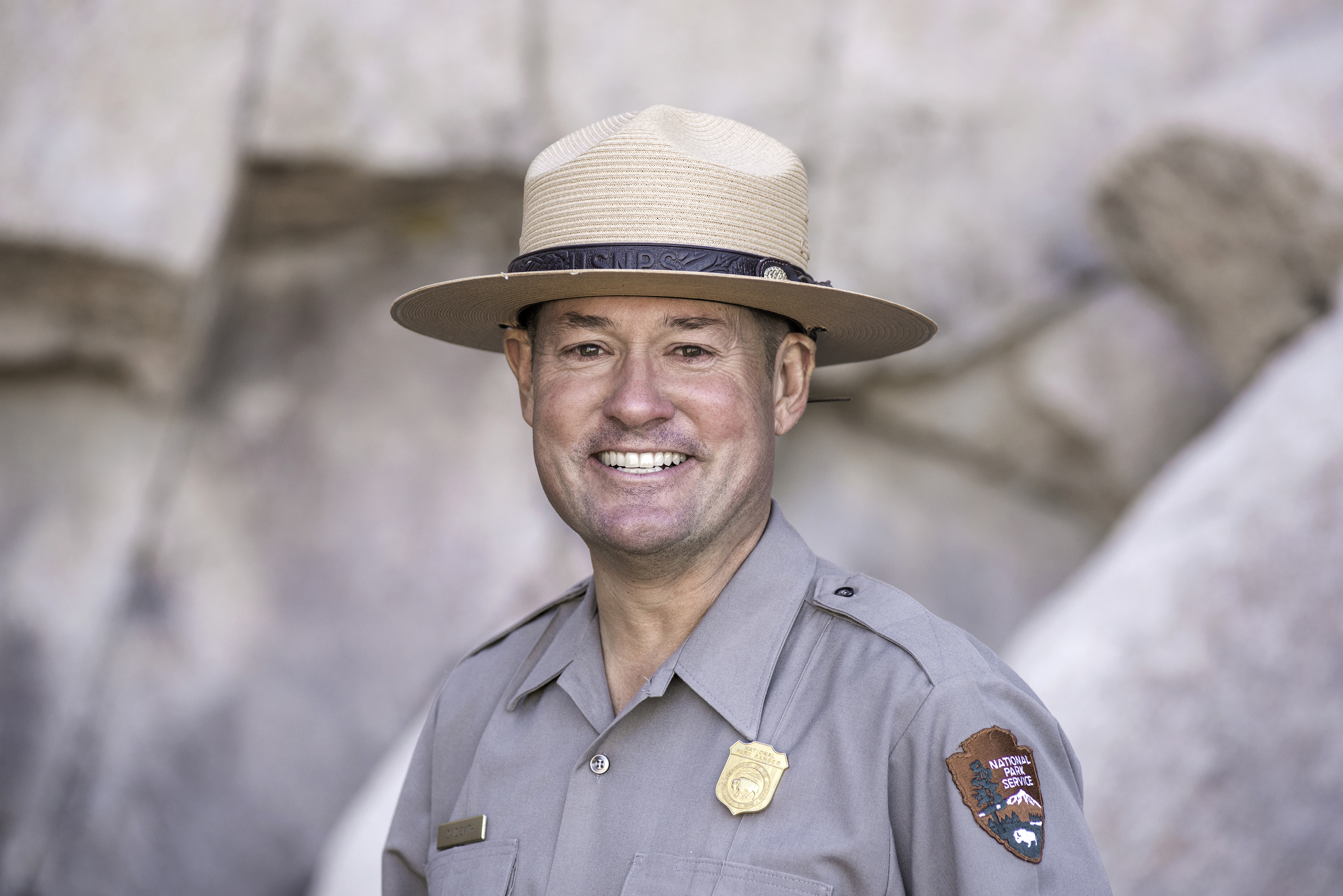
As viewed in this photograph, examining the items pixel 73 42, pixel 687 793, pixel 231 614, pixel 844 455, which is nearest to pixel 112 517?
pixel 231 614

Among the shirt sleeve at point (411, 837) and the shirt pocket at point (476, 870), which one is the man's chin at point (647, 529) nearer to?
the shirt pocket at point (476, 870)

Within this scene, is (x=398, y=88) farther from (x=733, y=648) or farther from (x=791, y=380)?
(x=733, y=648)

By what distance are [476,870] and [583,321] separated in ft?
2.61

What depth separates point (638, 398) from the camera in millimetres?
1628

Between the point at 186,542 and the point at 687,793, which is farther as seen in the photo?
the point at 186,542

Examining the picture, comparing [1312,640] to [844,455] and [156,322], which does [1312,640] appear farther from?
[156,322]

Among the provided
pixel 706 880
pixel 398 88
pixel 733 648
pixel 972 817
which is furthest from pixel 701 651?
pixel 398 88

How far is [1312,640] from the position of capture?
2.98 metres

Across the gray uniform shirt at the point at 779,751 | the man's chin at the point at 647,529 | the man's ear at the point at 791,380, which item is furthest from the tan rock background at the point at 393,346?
the man's chin at the point at 647,529

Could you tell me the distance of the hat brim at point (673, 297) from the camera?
164 cm

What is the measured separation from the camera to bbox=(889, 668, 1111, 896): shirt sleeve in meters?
1.32

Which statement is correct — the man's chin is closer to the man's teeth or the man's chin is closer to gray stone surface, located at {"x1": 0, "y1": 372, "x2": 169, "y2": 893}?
the man's teeth

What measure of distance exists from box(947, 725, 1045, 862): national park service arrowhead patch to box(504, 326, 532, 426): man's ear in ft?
2.95

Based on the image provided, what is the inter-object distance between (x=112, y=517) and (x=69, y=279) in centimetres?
113
